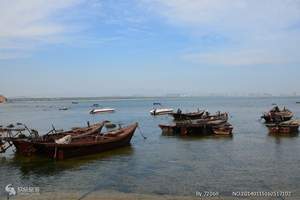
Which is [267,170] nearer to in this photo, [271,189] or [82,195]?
[271,189]

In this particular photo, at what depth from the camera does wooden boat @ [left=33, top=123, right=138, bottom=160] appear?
2497cm

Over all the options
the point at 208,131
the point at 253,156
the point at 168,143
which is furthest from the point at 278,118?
the point at 253,156

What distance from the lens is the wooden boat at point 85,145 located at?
81.9ft

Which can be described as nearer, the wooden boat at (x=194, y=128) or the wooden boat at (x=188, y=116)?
the wooden boat at (x=194, y=128)

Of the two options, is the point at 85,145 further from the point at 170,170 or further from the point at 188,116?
the point at 188,116

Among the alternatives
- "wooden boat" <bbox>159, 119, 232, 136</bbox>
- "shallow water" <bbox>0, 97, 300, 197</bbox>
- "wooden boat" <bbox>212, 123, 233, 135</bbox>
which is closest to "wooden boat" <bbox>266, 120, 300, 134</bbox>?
"wooden boat" <bbox>212, 123, 233, 135</bbox>

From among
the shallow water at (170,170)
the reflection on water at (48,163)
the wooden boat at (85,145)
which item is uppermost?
the wooden boat at (85,145)

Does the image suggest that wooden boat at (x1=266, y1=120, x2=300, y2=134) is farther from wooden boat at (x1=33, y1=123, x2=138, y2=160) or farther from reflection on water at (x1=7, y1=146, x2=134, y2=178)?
reflection on water at (x1=7, y1=146, x2=134, y2=178)

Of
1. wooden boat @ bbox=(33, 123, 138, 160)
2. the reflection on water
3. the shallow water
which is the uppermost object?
wooden boat @ bbox=(33, 123, 138, 160)

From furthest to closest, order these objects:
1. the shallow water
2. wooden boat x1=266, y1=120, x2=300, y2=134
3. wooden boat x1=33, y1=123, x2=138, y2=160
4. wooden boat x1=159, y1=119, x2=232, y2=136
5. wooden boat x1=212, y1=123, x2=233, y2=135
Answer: wooden boat x1=159, y1=119, x2=232, y2=136 → wooden boat x1=266, y1=120, x2=300, y2=134 → wooden boat x1=212, y1=123, x2=233, y2=135 → wooden boat x1=33, y1=123, x2=138, y2=160 → the shallow water

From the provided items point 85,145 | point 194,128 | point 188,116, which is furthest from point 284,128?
point 85,145

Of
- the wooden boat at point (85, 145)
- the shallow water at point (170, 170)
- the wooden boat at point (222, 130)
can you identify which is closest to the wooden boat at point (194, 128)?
the wooden boat at point (222, 130)

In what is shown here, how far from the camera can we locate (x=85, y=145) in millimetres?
26656

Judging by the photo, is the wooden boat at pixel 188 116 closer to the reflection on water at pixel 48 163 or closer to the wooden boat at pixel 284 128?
the wooden boat at pixel 284 128
